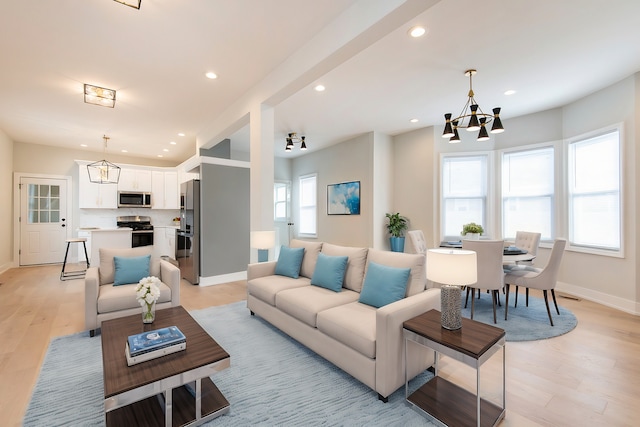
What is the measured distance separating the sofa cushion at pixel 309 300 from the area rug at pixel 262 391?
34 centimetres

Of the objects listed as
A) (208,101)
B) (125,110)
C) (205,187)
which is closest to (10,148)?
(125,110)

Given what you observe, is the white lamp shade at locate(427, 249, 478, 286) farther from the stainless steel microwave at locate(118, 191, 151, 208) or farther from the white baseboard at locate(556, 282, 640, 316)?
the stainless steel microwave at locate(118, 191, 151, 208)

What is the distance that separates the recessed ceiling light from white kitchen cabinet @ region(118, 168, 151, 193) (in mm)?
7172

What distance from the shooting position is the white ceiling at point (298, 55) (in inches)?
98.3

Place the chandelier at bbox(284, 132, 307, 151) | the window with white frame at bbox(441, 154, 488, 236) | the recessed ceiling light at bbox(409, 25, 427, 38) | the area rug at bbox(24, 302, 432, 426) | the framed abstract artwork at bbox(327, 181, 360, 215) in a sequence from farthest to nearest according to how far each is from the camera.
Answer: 1. the framed abstract artwork at bbox(327, 181, 360, 215)
2. the chandelier at bbox(284, 132, 307, 151)
3. the window with white frame at bbox(441, 154, 488, 236)
4. the recessed ceiling light at bbox(409, 25, 427, 38)
5. the area rug at bbox(24, 302, 432, 426)

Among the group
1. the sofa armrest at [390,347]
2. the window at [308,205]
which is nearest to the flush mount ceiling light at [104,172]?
the window at [308,205]

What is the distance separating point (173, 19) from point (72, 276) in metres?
5.51

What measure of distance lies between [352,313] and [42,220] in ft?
27.1

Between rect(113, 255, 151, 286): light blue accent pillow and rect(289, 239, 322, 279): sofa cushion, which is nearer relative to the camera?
rect(113, 255, 151, 286): light blue accent pillow

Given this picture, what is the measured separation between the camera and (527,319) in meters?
3.44

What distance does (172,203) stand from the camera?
7848mm

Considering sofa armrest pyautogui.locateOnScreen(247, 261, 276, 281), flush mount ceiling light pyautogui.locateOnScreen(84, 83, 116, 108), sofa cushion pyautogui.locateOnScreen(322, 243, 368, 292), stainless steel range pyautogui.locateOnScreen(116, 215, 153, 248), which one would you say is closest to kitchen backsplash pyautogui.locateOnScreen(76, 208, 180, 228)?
stainless steel range pyautogui.locateOnScreen(116, 215, 153, 248)

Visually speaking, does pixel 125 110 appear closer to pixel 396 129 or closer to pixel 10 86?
pixel 10 86

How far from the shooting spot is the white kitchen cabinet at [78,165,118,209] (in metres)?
6.80
